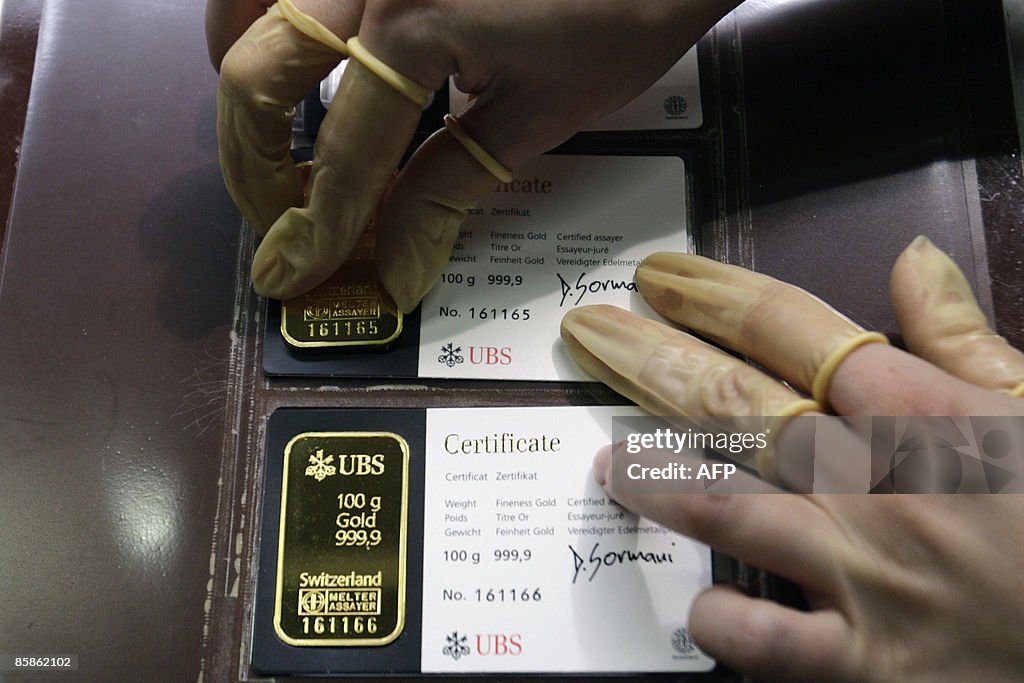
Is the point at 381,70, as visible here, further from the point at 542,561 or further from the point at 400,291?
the point at 542,561

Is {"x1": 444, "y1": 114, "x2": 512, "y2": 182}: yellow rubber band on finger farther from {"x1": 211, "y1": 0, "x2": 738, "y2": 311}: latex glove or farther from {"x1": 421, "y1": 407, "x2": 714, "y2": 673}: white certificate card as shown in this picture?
{"x1": 421, "y1": 407, "x2": 714, "y2": 673}: white certificate card

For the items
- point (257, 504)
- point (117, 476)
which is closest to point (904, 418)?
point (257, 504)

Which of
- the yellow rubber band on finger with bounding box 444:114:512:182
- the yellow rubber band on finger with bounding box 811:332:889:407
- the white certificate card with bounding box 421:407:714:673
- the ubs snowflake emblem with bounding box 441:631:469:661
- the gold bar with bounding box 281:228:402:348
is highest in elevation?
the yellow rubber band on finger with bounding box 444:114:512:182

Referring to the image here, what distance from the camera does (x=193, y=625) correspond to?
65 cm

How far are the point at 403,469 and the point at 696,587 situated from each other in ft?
0.82

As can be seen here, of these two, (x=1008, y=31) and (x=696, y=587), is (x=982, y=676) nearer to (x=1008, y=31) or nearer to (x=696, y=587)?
(x=696, y=587)

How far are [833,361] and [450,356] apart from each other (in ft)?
1.00

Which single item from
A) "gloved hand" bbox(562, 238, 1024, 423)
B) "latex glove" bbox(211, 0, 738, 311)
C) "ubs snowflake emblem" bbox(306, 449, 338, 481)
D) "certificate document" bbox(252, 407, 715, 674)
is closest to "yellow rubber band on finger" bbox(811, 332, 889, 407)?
"gloved hand" bbox(562, 238, 1024, 423)

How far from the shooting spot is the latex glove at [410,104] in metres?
0.61

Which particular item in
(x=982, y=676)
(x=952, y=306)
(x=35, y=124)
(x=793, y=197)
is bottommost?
(x=982, y=676)

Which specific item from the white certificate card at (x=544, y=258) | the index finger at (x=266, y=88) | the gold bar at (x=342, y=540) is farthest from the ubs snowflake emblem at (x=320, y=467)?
the index finger at (x=266, y=88)

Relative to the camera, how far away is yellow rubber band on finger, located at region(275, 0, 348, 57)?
61cm

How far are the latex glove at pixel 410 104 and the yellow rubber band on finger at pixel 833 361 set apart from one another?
0.27 meters

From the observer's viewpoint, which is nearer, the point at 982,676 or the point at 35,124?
the point at 982,676
